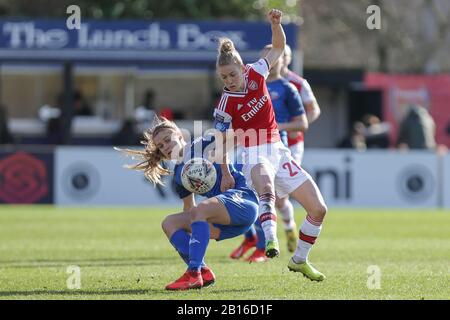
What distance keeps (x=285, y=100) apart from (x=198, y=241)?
3.88m

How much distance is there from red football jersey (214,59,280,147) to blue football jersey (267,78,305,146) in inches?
105

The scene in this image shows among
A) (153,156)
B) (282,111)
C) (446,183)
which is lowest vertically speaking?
(446,183)

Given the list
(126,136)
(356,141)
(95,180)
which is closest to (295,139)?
(95,180)

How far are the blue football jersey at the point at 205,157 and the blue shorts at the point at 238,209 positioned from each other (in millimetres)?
129

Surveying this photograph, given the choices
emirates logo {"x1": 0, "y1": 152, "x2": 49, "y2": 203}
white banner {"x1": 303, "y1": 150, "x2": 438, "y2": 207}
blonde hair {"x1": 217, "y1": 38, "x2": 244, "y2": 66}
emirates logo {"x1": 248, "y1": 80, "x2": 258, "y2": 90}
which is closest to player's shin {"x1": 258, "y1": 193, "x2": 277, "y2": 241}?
emirates logo {"x1": 248, "y1": 80, "x2": 258, "y2": 90}

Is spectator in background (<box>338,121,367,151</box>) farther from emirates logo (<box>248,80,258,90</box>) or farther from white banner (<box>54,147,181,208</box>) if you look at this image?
emirates logo (<box>248,80,258,90</box>)

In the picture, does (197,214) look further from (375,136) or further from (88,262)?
(375,136)

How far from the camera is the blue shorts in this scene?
9.03m

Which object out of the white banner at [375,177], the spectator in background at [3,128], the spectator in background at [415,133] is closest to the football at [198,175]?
the white banner at [375,177]

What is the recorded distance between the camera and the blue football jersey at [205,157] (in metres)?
9.18

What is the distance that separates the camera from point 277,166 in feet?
31.8

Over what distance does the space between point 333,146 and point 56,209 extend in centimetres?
1362

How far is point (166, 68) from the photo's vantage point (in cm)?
2950

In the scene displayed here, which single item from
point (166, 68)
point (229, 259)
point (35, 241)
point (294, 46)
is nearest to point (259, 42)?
point (294, 46)
